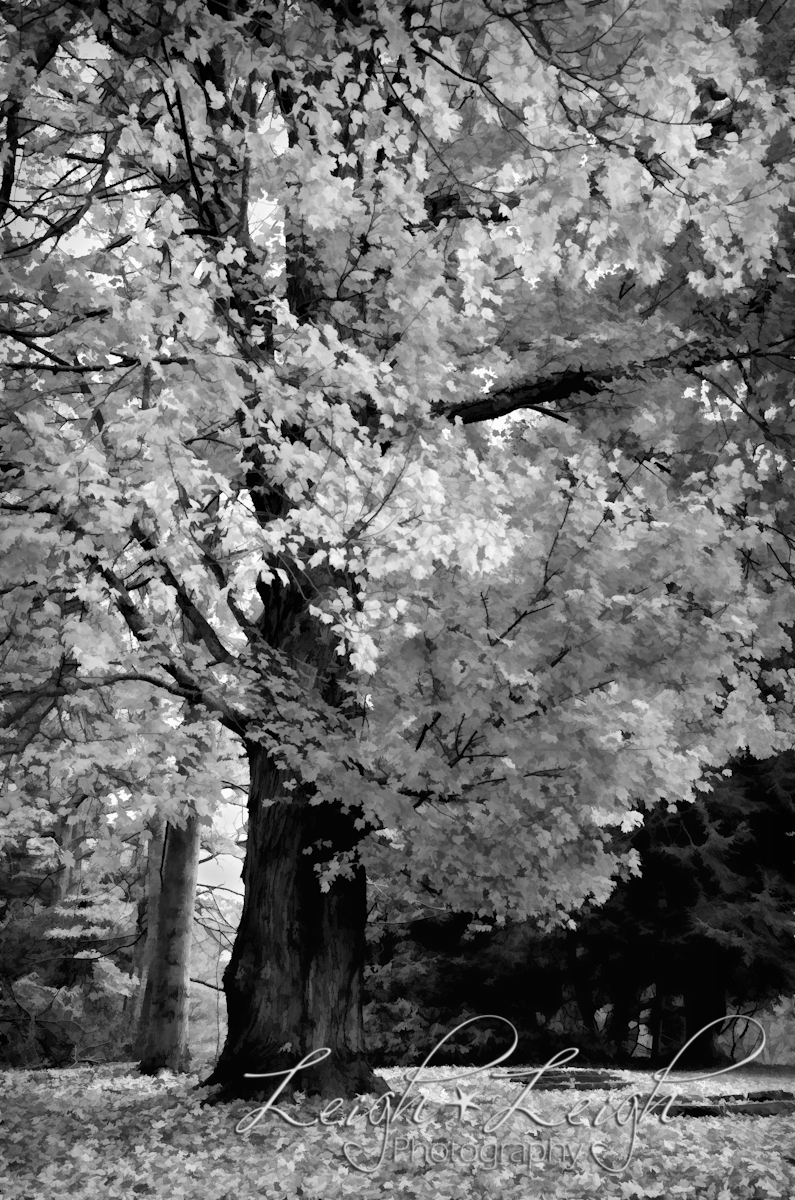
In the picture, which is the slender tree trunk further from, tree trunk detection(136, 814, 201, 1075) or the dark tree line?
tree trunk detection(136, 814, 201, 1075)

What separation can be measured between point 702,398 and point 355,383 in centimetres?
373

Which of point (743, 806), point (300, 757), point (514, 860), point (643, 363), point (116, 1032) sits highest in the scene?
point (643, 363)

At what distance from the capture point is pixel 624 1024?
18.3 meters

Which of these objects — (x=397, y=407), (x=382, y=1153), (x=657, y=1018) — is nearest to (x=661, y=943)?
(x=657, y=1018)

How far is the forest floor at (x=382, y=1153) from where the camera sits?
5.97 m

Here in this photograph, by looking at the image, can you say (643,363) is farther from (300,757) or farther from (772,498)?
(300,757)

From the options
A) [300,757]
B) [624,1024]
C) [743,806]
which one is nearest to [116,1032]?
[624,1024]

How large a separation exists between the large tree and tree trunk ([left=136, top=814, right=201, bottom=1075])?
3944mm

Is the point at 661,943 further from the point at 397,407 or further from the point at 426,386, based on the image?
the point at 397,407

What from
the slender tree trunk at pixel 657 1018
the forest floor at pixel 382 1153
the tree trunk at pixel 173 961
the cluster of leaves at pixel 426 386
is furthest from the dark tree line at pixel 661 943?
the cluster of leaves at pixel 426 386

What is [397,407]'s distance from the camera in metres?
6.42

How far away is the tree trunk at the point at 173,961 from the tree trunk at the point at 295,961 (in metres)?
3.66

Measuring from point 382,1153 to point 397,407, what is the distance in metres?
4.95

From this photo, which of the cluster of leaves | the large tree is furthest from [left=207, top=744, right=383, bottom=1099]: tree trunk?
the cluster of leaves
